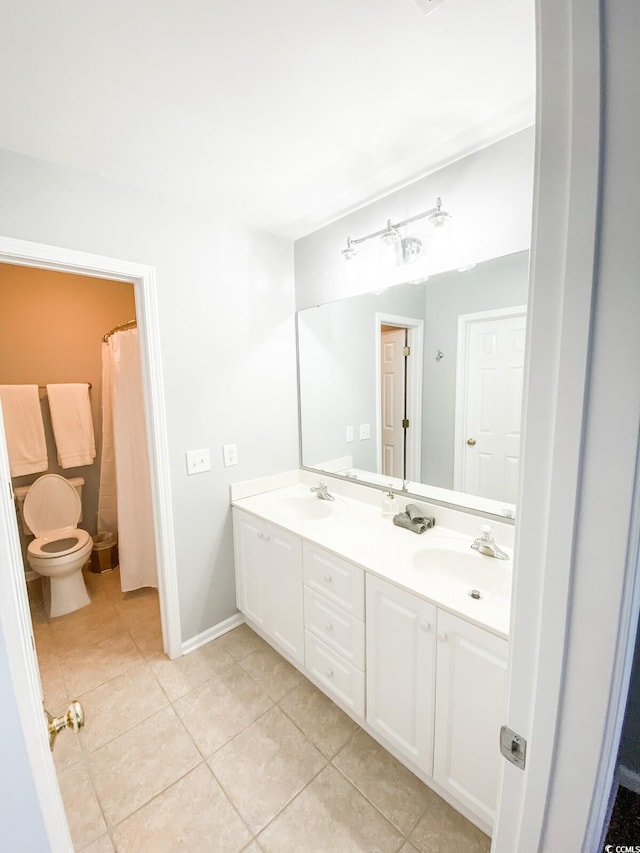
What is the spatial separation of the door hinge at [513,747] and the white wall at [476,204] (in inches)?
58.4

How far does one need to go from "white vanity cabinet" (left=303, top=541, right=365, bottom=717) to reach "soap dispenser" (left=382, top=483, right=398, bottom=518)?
1.46ft

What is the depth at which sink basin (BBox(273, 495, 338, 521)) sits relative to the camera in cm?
200

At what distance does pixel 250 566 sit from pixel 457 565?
1134 millimetres

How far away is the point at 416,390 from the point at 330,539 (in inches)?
33.5

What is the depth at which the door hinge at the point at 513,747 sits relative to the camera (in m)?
0.53

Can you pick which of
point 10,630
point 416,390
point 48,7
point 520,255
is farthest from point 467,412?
point 48,7

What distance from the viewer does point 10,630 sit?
0.46m

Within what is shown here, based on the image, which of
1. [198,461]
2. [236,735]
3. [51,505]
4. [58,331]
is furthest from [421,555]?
[58,331]

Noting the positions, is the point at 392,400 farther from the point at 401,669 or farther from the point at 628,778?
the point at 628,778

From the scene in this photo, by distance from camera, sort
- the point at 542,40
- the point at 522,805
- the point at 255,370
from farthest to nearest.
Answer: the point at 255,370, the point at 522,805, the point at 542,40

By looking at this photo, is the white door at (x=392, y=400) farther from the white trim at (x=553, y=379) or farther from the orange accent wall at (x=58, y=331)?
the orange accent wall at (x=58, y=331)

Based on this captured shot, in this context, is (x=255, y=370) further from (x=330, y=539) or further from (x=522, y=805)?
(x=522, y=805)

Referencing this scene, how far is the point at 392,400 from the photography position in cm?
190

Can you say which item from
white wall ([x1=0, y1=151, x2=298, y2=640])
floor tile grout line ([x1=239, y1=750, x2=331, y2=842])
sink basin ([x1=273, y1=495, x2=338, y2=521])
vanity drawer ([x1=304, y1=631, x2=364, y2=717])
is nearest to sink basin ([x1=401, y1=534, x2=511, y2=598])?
vanity drawer ([x1=304, y1=631, x2=364, y2=717])
